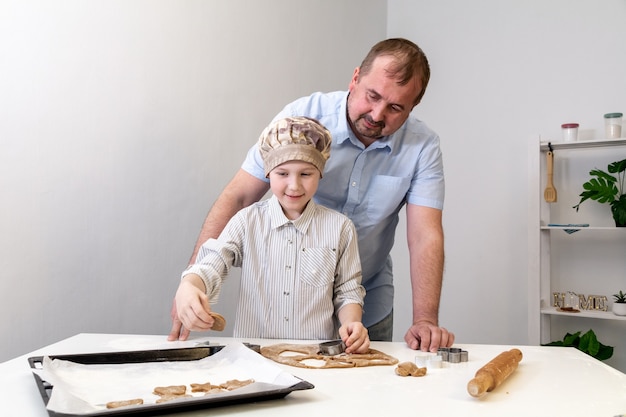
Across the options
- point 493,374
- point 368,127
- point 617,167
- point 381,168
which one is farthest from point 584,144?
point 493,374

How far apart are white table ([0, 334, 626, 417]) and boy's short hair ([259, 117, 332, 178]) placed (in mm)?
482

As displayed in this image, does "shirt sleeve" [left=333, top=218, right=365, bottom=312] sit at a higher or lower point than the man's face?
lower

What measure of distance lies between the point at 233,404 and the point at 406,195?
3.47 feet

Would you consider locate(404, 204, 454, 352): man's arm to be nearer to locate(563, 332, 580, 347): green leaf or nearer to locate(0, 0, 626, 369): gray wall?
locate(0, 0, 626, 369): gray wall

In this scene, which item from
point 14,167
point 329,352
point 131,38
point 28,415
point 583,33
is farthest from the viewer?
point 583,33

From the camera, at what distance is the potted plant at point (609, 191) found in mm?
3100

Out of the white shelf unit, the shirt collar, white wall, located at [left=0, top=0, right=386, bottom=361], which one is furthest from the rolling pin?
the white shelf unit

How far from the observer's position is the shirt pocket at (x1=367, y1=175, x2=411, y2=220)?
5.37 ft

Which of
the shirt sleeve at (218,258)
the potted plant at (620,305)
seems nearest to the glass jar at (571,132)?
the potted plant at (620,305)

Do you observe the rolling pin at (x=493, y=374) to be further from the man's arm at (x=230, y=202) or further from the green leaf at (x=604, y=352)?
the green leaf at (x=604, y=352)

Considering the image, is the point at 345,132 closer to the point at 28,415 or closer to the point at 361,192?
the point at 361,192

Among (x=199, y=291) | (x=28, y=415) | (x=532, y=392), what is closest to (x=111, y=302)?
(x=199, y=291)

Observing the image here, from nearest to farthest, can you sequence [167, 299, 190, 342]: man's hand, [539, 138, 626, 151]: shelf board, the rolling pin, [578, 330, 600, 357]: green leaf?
the rolling pin < [167, 299, 190, 342]: man's hand < [578, 330, 600, 357]: green leaf < [539, 138, 626, 151]: shelf board

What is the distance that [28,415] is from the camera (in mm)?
715
